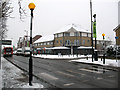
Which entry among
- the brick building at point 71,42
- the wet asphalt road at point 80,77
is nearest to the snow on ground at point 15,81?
the wet asphalt road at point 80,77

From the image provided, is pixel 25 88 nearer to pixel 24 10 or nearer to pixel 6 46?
pixel 24 10

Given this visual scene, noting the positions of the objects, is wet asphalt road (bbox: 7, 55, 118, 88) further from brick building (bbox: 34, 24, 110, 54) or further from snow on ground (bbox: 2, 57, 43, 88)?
brick building (bbox: 34, 24, 110, 54)

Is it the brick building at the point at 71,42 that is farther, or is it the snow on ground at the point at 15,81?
the brick building at the point at 71,42

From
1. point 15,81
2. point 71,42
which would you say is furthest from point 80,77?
point 71,42

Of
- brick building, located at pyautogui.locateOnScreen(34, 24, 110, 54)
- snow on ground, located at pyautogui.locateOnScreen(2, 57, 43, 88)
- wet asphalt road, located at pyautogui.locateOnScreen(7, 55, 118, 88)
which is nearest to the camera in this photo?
snow on ground, located at pyautogui.locateOnScreen(2, 57, 43, 88)

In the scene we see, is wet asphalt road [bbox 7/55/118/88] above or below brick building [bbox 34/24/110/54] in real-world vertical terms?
below

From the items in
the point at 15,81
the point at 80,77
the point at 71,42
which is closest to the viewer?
the point at 15,81

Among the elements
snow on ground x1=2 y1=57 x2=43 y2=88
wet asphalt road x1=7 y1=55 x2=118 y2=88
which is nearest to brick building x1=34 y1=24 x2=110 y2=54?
wet asphalt road x1=7 y1=55 x2=118 y2=88

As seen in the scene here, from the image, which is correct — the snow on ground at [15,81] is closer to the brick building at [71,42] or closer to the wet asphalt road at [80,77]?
the wet asphalt road at [80,77]

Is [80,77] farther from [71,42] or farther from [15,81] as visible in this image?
[71,42]

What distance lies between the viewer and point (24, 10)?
286 inches

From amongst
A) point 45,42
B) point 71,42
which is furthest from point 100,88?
point 45,42

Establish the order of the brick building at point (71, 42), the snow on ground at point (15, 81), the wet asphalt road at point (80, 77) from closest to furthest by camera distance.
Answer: the snow on ground at point (15, 81), the wet asphalt road at point (80, 77), the brick building at point (71, 42)

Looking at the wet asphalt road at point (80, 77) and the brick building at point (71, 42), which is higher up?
the brick building at point (71, 42)
